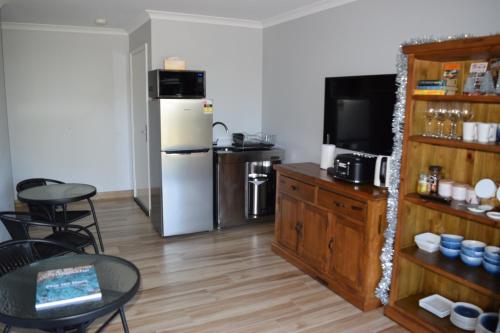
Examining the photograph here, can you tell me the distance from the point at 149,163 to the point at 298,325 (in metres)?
2.91

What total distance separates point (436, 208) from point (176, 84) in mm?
2869

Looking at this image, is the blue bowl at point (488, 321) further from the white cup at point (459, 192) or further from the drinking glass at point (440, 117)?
the drinking glass at point (440, 117)

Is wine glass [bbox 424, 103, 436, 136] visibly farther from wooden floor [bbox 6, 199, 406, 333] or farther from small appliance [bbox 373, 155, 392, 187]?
wooden floor [bbox 6, 199, 406, 333]

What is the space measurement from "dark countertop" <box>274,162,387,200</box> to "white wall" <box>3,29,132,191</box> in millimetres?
3240

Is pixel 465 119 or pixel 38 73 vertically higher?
pixel 38 73

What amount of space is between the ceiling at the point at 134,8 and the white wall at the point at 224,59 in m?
0.24

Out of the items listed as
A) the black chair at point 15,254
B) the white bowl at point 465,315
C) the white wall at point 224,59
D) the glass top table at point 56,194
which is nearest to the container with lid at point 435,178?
the white bowl at point 465,315

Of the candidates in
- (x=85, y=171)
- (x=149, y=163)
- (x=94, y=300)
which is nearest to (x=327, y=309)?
(x=94, y=300)

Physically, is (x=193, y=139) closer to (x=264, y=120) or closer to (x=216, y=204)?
(x=216, y=204)

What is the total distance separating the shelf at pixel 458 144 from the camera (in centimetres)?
226

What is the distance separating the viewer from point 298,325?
110 inches

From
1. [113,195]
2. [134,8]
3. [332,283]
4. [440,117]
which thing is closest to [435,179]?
[440,117]

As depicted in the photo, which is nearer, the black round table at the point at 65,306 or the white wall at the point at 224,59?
the black round table at the point at 65,306

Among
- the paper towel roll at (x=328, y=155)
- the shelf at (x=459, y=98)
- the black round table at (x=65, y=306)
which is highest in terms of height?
the shelf at (x=459, y=98)
